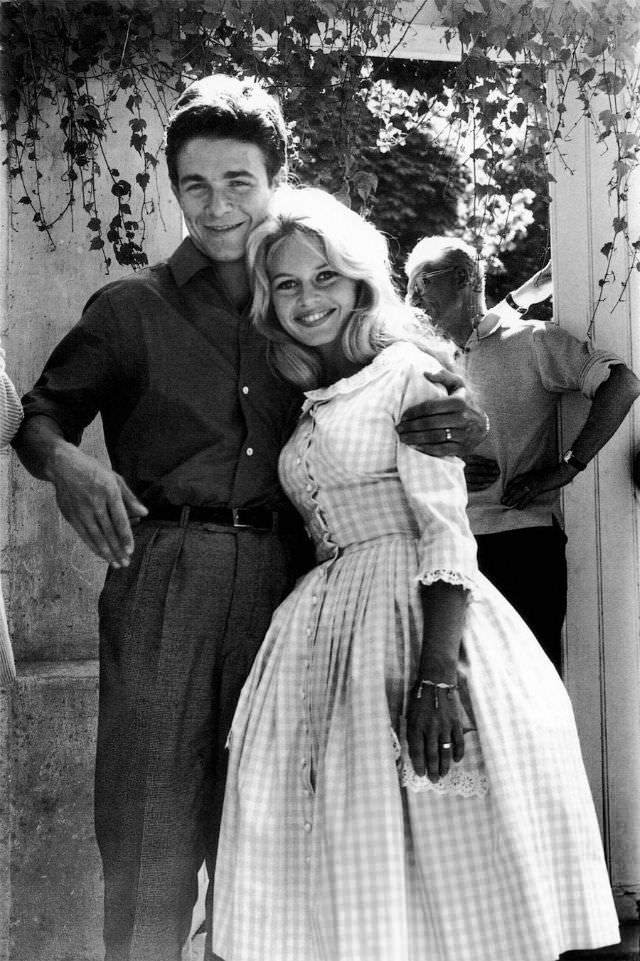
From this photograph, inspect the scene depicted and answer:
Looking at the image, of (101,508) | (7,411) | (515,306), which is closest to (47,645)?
(7,411)

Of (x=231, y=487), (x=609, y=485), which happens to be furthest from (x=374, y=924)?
(x=609, y=485)

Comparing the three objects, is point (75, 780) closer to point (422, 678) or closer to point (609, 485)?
point (422, 678)

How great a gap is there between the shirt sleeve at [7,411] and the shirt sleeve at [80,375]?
1.4 inches

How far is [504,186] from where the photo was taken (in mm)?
3924

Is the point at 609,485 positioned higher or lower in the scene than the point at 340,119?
lower

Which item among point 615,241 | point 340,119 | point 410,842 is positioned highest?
point 340,119

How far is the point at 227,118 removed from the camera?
2.53 metres

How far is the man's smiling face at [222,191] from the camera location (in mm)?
2535

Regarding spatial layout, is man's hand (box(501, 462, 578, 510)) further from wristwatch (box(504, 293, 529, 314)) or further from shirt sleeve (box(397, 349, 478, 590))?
shirt sleeve (box(397, 349, 478, 590))

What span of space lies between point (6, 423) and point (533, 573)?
195 cm

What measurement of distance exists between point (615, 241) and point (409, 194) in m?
3.94

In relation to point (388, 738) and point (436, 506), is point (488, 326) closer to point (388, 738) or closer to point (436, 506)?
point (436, 506)

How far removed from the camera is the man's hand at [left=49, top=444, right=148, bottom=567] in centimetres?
218

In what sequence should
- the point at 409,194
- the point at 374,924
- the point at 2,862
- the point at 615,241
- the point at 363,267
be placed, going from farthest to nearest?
the point at 409,194 < the point at 615,241 < the point at 2,862 < the point at 363,267 < the point at 374,924
